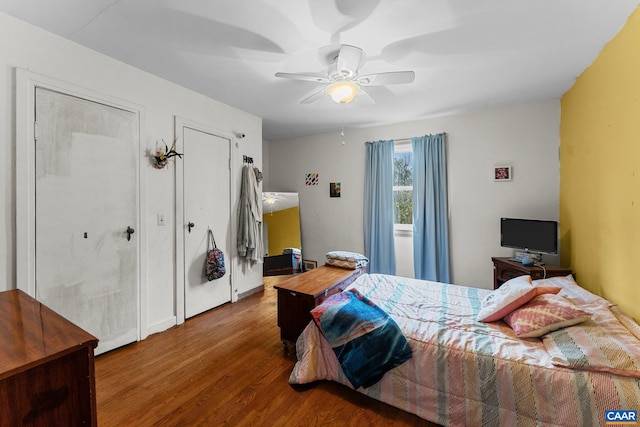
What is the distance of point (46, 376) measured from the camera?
89cm

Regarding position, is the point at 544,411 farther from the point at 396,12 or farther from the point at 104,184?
the point at 104,184

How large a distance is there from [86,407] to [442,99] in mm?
3688

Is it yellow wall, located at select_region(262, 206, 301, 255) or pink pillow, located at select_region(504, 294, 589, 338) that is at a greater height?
yellow wall, located at select_region(262, 206, 301, 255)

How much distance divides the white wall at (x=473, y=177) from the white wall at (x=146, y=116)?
1470mm

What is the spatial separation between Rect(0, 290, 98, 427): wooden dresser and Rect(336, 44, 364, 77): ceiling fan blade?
6.61 ft

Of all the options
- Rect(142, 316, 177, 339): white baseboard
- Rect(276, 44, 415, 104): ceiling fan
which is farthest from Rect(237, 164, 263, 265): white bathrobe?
Rect(276, 44, 415, 104): ceiling fan

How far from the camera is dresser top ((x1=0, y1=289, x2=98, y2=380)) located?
85 centimetres

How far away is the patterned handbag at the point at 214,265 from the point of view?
121 inches

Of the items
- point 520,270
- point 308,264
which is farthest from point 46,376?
point 308,264

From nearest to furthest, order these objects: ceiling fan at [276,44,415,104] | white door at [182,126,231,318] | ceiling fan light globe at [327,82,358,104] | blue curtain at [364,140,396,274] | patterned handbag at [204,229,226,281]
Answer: ceiling fan at [276,44,415,104], ceiling fan light globe at [327,82,358,104], white door at [182,126,231,318], patterned handbag at [204,229,226,281], blue curtain at [364,140,396,274]

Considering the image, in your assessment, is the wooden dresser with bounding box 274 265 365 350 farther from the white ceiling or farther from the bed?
the white ceiling

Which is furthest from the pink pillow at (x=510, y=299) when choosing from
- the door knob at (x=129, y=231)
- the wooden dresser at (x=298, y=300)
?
the door knob at (x=129, y=231)

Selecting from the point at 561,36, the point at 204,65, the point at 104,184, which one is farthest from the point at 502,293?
the point at 104,184

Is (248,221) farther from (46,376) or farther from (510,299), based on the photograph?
(510,299)
